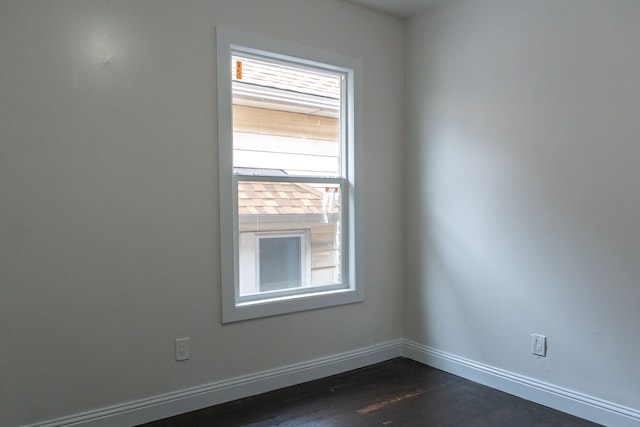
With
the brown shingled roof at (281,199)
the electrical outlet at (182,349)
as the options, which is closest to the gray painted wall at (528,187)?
the brown shingled roof at (281,199)

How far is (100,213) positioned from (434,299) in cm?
235

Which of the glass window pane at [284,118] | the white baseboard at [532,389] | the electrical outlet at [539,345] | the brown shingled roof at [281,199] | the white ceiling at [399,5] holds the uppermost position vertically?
→ the white ceiling at [399,5]

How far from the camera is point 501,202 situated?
2.95 meters

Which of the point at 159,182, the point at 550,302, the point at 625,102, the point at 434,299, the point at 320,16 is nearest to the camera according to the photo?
the point at 625,102

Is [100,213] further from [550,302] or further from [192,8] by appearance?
[550,302]

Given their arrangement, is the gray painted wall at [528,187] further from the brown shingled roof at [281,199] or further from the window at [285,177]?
the brown shingled roof at [281,199]

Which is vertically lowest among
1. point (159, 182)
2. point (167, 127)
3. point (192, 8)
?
point (159, 182)

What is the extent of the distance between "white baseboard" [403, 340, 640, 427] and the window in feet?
2.39

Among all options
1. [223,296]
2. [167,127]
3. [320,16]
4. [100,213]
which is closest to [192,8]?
[167,127]

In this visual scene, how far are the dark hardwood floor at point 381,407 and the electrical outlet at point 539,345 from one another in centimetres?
31

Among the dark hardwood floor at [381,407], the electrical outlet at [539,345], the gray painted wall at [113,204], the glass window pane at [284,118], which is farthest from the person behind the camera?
the glass window pane at [284,118]

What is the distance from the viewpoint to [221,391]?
2758 mm

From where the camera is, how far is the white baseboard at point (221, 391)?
2398 millimetres

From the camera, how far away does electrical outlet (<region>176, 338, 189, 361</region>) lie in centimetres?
261
